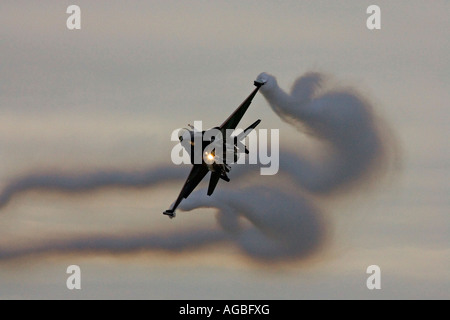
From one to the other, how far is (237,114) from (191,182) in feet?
26.6

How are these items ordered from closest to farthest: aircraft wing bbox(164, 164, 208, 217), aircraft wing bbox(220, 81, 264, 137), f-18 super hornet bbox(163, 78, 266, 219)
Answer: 1. f-18 super hornet bbox(163, 78, 266, 219)
2. aircraft wing bbox(220, 81, 264, 137)
3. aircraft wing bbox(164, 164, 208, 217)

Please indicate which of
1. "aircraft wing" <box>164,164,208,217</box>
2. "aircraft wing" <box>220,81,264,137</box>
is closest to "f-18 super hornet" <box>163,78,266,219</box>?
"aircraft wing" <box>220,81,264,137</box>

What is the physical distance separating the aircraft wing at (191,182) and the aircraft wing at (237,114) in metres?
5.80

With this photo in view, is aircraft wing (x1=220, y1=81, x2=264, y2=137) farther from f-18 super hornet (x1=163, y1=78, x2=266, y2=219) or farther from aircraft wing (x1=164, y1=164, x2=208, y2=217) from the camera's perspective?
aircraft wing (x1=164, y1=164, x2=208, y2=217)

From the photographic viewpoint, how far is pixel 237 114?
287ft

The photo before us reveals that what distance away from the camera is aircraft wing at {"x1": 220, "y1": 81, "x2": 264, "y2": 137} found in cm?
8671

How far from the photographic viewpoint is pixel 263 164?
99500 millimetres

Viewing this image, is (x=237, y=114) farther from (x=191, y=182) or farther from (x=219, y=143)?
A: (x=191, y=182)

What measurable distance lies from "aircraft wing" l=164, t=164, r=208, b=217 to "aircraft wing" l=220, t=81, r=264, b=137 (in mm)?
5803
